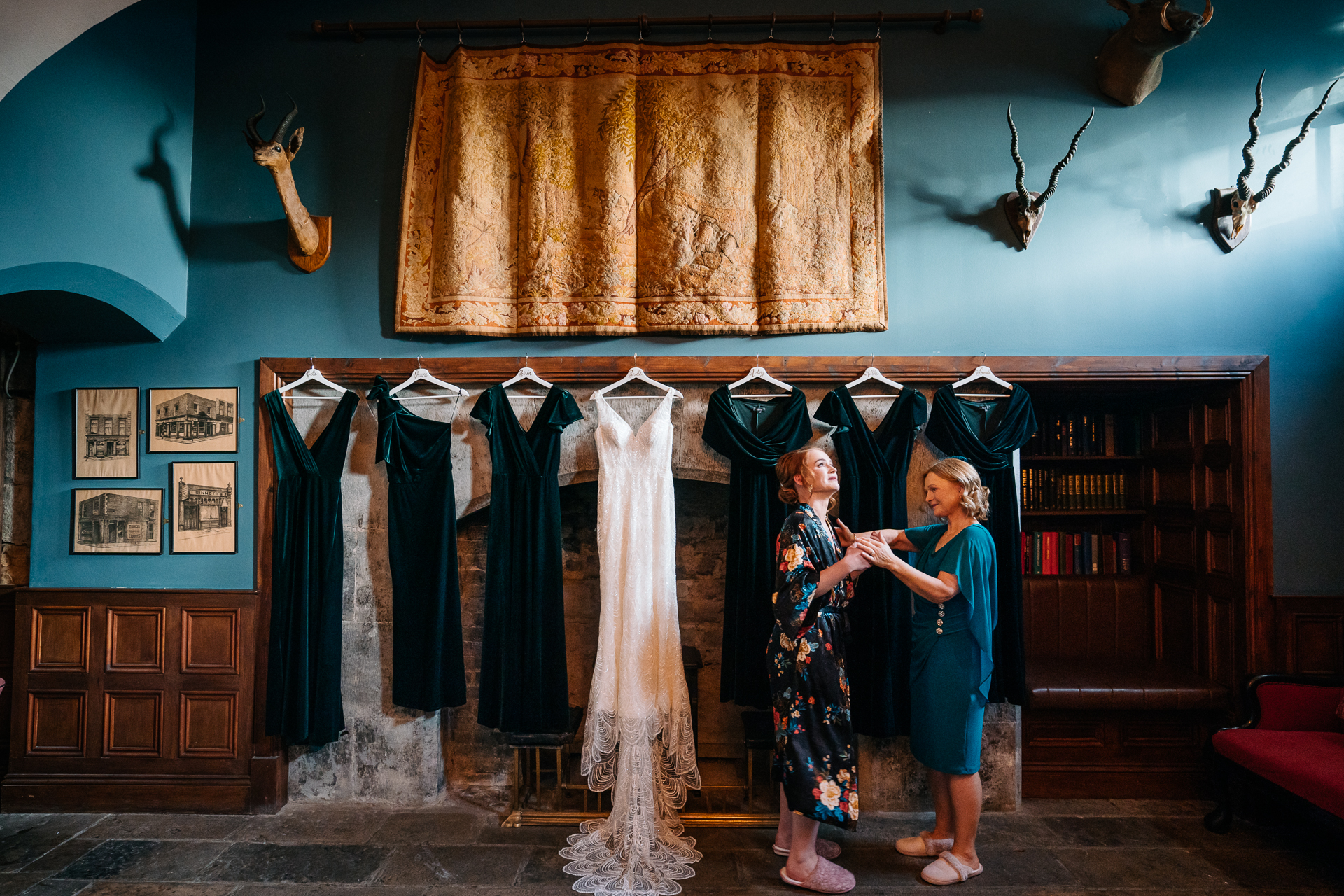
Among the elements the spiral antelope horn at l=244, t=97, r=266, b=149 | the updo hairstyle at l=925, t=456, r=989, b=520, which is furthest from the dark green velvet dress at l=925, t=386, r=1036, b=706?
the spiral antelope horn at l=244, t=97, r=266, b=149

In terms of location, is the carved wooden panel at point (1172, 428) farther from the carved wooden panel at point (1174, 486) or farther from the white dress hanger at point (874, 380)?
the white dress hanger at point (874, 380)

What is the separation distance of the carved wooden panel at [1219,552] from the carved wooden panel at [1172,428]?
0.50 m

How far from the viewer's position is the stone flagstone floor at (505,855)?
2650 millimetres

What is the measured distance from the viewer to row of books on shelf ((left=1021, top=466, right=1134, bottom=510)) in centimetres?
411

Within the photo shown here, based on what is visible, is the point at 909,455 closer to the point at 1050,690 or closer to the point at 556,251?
the point at 1050,690

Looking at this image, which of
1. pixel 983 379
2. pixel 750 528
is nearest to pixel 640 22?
pixel 983 379

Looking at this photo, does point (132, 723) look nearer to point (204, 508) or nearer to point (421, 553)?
point (204, 508)

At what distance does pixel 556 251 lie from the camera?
3402 mm

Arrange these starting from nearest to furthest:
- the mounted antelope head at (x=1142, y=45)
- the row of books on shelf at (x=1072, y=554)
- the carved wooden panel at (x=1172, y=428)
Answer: the mounted antelope head at (x=1142, y=45) → the carved wooden panel at (x=1172, y=428) → the row of books on shelf at (x=1072, y=554)

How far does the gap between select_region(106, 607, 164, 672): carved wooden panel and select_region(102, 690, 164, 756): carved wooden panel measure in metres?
0.13

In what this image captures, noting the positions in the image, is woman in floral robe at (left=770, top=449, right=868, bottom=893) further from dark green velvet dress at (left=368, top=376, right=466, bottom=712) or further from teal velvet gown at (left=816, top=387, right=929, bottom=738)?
dark green velvet dress at (left=368, top=376, right=466, bottom=712)

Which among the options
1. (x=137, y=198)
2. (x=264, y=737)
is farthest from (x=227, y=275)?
(x=264, y=737)

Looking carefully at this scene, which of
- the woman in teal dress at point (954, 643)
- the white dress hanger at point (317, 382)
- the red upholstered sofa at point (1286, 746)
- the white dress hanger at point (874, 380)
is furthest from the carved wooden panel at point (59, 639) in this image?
the red upholstered sofa at point (1286, 746)

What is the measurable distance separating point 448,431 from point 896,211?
2548mm
